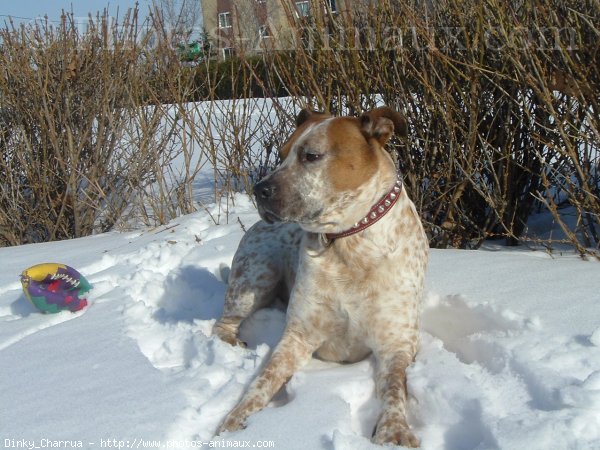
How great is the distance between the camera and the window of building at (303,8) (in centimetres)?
466

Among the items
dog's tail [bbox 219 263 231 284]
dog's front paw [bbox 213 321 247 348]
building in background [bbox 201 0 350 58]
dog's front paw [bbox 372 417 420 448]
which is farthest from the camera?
building in background [bbox 201 0 350 58]

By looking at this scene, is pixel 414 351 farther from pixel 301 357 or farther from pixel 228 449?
pixel 228 449

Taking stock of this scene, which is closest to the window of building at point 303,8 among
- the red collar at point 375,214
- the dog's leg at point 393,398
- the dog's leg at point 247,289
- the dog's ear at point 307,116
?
the dog's ear at point 307,116

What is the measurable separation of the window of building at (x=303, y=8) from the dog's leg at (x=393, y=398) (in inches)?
108

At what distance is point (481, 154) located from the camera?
4434mm

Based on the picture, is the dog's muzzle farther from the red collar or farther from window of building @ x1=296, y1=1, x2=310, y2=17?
window of building @ x1=296, y1=1, x2=310, y2=17

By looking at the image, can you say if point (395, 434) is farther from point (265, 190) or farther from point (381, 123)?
point (381, 123)

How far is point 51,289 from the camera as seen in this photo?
371 cm

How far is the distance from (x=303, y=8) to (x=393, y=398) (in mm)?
3310

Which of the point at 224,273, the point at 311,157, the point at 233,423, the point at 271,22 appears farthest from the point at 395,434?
the point at 271,22

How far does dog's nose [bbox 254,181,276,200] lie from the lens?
2709 millimetres

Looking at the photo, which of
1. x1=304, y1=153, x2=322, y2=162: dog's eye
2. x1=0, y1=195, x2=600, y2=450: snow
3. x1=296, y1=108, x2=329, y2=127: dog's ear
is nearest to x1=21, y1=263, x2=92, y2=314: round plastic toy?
x1=0, y1=195, x2=600, y2=450: snow

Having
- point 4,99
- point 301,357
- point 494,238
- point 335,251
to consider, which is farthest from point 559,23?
point 4,99

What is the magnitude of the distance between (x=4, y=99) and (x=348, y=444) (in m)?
4.86
